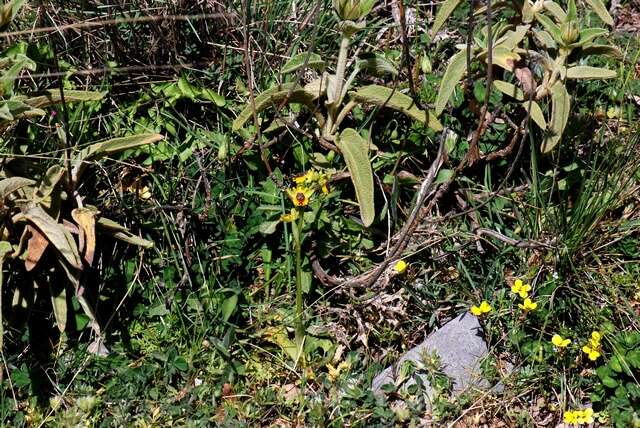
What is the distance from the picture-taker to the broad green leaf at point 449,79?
3111 millimetres

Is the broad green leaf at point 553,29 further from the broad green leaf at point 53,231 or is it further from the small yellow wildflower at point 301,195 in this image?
the broad green leaf at point 53,231

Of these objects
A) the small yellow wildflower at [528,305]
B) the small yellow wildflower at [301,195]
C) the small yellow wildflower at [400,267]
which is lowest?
the small yellow wildflower at [528,305]

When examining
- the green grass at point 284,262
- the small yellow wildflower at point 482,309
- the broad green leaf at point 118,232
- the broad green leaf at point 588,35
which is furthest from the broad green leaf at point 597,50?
the broad green leaf at point 118,232

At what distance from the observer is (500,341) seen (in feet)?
10.3

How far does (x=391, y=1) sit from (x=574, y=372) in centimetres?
Result: 187

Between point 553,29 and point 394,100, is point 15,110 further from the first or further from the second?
point 553,29

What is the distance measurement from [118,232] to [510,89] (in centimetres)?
149

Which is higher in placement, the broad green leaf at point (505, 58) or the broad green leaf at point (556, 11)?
the broad green leaf at point (556, 11)

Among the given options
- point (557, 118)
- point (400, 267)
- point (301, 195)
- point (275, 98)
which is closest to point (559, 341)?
point (400, 267)

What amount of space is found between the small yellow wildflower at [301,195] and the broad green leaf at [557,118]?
0.84 m

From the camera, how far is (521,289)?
306 centimetres

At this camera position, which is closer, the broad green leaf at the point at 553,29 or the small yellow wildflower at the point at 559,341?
the small yellow wildflower at the point at 559,341

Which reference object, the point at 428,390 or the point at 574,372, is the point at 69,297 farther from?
the point at 574,372

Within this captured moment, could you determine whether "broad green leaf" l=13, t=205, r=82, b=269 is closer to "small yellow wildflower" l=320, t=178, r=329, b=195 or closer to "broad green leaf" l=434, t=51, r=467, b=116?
"small yellow wildflower" l=320, t=178, r=329, b=195
